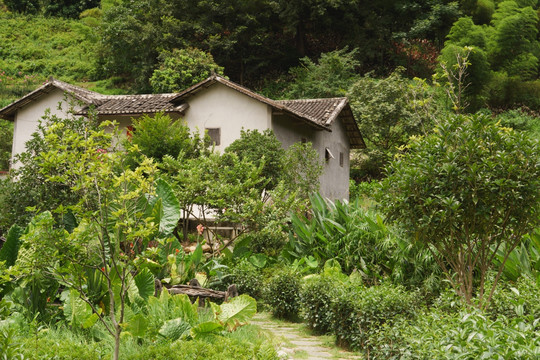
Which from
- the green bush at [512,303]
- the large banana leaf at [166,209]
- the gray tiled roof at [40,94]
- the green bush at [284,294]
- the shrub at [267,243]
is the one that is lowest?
the green bush at [284,294]

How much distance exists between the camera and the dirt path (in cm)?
635

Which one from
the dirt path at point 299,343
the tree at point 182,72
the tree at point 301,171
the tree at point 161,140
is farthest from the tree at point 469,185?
the tree at point 182,72

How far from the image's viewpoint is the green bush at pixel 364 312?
6.36 meters

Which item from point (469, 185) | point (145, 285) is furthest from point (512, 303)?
point (145, 285)

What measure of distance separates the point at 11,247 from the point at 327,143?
15.0 metres

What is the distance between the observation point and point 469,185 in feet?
19.2

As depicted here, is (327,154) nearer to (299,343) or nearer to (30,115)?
(30,115)

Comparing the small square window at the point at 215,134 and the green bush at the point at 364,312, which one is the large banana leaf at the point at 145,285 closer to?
the green bush at the point at 364,312

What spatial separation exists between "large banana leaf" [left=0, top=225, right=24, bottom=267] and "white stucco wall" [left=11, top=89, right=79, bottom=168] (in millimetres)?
13989

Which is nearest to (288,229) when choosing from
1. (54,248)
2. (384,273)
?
(384,273)

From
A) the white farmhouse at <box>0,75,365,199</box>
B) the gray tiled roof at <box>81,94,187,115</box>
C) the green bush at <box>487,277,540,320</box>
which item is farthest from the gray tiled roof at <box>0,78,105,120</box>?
the green bush at <box>487,277,540,320</box>

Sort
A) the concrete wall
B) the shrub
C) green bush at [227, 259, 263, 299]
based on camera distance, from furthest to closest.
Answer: the concrete wall < the shrub < green bush at [227, 259, 263, 299]

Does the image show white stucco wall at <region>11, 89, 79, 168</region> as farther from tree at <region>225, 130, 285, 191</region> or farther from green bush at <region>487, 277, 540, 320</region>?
green bush at <region>487, 277, 540, 320</region>

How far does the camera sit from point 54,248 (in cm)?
494
